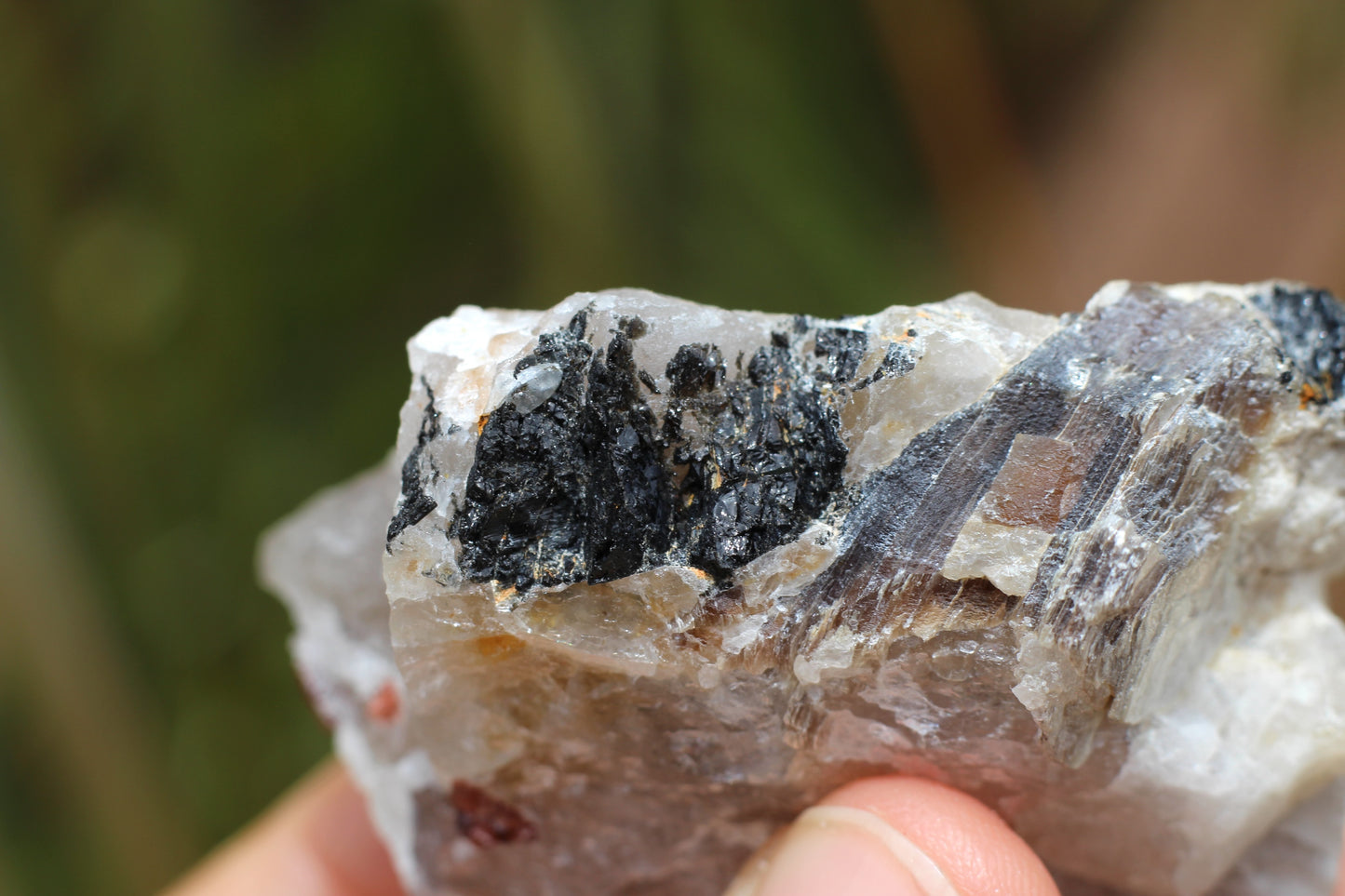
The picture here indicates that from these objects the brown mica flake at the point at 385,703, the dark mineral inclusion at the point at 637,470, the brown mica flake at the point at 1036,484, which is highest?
the dark mineral inclusion at the point at 637,470

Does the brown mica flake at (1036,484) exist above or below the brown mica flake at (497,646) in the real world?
above

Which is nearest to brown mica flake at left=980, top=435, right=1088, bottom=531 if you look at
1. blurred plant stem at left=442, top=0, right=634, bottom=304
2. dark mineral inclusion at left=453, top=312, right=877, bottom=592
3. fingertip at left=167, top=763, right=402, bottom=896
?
dark mineral inclusion at left=453, top=312, right=877, bottom=592

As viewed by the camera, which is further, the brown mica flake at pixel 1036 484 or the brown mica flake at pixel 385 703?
the brown mica flake at pixel 385 703

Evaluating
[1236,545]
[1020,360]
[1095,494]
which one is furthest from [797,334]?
[1236,545]

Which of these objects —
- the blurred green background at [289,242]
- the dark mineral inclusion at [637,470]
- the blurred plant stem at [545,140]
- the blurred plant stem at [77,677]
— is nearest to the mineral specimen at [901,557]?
the dark mineral inclusion at [637,470]

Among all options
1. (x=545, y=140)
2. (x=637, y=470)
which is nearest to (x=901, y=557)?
(x=637, y=470)

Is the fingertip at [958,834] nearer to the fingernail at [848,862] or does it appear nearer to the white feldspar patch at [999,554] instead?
the fingernail at [848,862]

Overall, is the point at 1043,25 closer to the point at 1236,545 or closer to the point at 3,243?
the point at 1236,545

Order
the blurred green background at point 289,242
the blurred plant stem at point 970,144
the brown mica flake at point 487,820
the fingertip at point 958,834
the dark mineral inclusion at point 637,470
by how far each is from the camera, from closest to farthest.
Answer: the dark mineral inclusion at point 637,470, the fingertip at point 958,834, the brown mica flake at point 487,820, the blurred green background at point 289,242, the blurred plant stem at point 970,144
